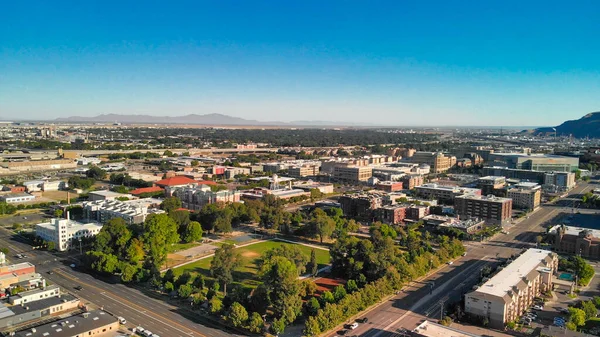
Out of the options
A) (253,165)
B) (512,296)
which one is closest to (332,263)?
(512,296)

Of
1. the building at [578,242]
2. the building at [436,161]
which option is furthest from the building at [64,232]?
the building at [436,161]

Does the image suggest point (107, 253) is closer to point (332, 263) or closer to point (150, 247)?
point (150, 247)

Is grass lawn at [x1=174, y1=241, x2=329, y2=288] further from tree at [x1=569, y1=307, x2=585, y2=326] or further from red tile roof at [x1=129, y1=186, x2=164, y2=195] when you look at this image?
red tile roof at [x1=129, y1=186, x2=164, y2=195]

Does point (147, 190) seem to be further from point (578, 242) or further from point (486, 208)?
point (578, 242)

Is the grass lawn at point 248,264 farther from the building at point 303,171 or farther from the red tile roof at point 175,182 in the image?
the building at point 303,171

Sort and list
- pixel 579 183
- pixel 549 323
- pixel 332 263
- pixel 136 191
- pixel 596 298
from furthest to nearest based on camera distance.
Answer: pixel 579 183, pixel 136 191, pixel 332 263, pixel 596 298, pixel 549 323

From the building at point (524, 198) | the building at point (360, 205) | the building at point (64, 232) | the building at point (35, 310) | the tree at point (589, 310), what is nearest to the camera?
the building at point (35, 310)

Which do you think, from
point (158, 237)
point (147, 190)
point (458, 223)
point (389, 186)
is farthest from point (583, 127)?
point (158, 237)
